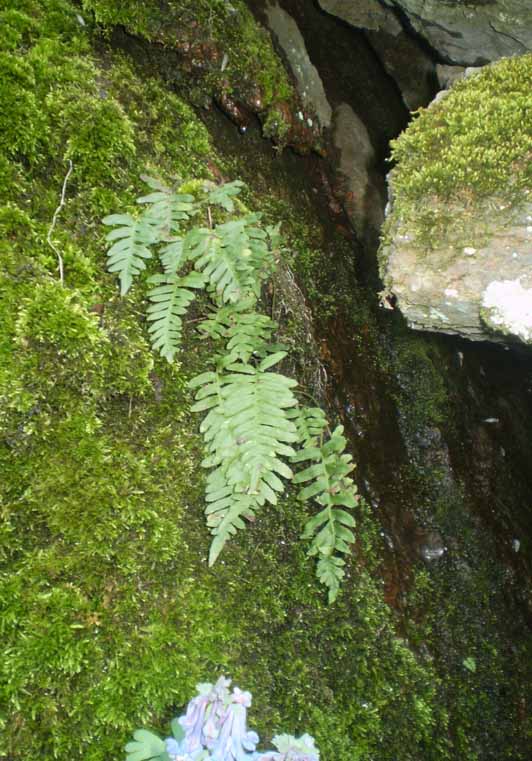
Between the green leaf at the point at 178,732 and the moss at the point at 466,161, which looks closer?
the green leaf at the point at 178,732

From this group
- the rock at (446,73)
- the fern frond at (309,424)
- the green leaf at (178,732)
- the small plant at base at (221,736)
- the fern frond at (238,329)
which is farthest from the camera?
the rock at (446,73)

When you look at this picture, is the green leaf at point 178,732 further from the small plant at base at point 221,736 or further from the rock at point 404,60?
the rock at point 404,60

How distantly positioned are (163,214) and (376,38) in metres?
5.25

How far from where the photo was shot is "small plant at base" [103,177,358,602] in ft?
7.84

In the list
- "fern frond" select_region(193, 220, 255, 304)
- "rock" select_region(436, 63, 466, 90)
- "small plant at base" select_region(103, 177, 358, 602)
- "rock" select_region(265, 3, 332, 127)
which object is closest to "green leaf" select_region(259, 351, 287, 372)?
"small plant at base" select_region(103, 177, 358, 602)

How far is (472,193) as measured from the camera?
2.63 meters

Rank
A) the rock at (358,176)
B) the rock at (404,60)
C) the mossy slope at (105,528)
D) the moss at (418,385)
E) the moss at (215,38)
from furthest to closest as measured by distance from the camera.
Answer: the rock at (404,60) → the rock at (358,176) → the moss at (418,385) → the moss at (215,38) → the mossy slope at (105,528)

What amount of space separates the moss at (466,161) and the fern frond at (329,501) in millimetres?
1175

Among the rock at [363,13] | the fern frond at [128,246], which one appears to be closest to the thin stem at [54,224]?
the fern frond at [128,246]

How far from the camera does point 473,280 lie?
2643mm

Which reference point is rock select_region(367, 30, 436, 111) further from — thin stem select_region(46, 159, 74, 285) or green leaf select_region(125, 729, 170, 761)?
green leaf select_region(125, 729, 170, 761)

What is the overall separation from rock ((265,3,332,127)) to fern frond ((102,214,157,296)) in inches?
115

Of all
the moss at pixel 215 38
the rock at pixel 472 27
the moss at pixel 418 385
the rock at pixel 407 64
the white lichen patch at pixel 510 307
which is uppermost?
the rock at pixel 407 64

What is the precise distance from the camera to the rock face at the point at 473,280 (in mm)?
2555
